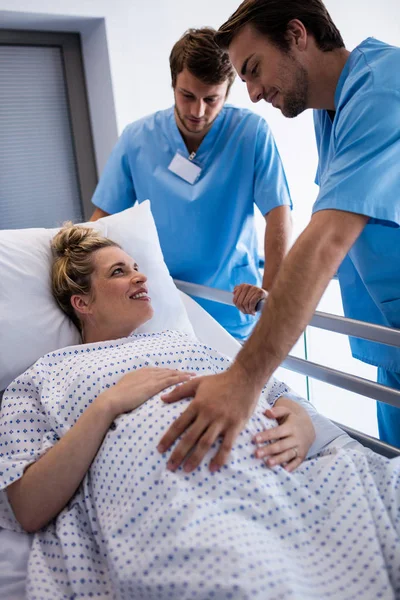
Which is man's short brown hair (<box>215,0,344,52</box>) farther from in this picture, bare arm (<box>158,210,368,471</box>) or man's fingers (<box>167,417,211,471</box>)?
man's fingers (<box>167,417,211,471</box>)

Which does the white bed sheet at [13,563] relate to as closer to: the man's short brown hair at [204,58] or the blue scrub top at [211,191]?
the blue scrub top at [211,191]

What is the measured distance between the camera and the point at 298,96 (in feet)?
5.04

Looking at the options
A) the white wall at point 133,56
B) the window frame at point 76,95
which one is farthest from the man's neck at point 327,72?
the window frame at point 76,95

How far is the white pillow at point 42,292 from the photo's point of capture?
172 cm

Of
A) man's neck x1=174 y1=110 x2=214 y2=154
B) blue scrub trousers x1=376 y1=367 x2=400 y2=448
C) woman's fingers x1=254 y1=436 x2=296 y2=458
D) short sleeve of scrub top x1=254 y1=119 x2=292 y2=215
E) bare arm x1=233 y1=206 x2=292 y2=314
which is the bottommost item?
blue scrub trousers x1=376 y1=367 x2=400 y2=448

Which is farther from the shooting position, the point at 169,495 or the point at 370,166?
the point at 370,166

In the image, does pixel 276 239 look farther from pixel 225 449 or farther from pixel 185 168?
pixel 225 449

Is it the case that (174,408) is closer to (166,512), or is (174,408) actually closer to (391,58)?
(166,512)

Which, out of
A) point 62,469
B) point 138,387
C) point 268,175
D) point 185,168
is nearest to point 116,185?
point 185,168

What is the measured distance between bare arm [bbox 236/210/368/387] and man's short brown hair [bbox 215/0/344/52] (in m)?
0.60

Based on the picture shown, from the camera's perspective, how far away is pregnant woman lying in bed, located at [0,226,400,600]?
3.12 feet

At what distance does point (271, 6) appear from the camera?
1.45 meters

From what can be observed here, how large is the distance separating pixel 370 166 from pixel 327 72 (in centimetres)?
44

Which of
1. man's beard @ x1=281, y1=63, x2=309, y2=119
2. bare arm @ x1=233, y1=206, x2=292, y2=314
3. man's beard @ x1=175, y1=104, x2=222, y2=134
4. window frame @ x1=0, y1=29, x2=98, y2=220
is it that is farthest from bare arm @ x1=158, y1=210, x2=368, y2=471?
window frame @ x1=0, y1=29, x2=98, y2=220
